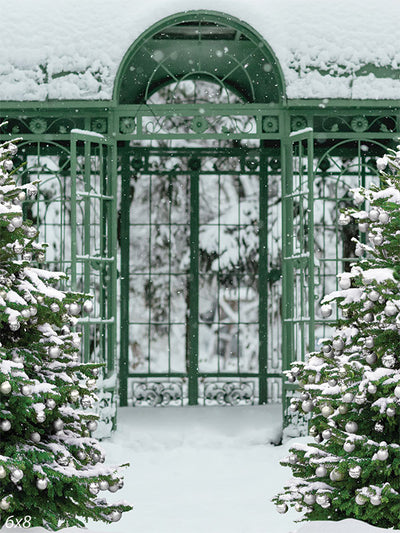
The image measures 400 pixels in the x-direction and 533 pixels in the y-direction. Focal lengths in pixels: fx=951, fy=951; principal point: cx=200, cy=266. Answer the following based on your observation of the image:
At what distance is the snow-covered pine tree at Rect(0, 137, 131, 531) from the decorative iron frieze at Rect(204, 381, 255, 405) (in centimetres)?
581

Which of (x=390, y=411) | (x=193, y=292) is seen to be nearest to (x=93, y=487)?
(x=390, y=411)

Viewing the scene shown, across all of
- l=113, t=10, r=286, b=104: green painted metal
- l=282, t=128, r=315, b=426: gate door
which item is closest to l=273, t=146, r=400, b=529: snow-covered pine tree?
l=282, t=128, r=315, b=426: gate door

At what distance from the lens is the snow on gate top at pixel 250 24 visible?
8.98 meters

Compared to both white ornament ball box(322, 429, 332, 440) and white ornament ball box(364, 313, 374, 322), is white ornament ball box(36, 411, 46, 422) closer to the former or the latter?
white ornament ball box(322, 429, 332, 440)

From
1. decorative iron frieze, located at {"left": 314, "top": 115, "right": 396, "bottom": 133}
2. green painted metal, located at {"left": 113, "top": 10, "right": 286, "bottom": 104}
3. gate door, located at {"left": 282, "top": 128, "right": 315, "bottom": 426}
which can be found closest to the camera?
gate door, located at {"left": 282, "top": 128, "right": 315, "bottom": 426}

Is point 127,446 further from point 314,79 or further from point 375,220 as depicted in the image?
point 375,220

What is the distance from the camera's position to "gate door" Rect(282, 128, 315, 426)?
8.74 m

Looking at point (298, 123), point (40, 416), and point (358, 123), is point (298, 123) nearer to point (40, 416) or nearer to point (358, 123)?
point (358, 123)

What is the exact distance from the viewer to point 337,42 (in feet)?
29.6

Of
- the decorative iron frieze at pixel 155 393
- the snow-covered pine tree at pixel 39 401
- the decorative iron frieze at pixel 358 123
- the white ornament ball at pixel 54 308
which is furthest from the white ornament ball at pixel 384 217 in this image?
the decorative iron frieze at pixel 155 393

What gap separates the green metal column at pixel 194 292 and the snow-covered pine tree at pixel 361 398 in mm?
5838

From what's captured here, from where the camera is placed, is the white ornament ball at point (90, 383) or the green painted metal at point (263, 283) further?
the green painted metal at point (263, 283)

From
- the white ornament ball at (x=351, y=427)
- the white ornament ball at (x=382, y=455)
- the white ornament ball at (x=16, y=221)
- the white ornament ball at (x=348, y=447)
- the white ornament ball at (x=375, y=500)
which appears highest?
the white ornament ball at (x=16, y=221)

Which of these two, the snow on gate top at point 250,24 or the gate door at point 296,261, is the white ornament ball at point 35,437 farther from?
the snow on gate top at point 250,24
